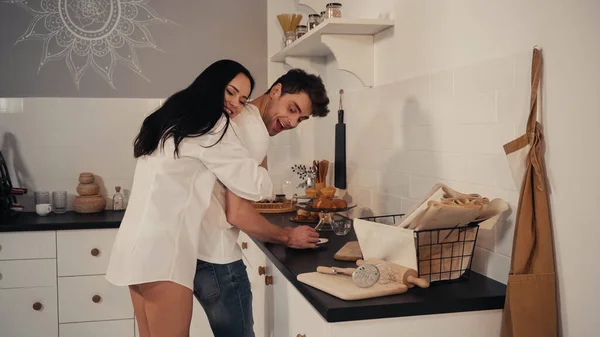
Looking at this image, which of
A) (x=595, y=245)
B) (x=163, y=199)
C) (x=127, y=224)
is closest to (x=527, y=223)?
(x=595, y=245)

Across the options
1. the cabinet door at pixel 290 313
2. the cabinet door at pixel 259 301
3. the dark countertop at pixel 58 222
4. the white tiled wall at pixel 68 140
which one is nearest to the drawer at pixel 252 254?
the cabinet door at pixel 259 301

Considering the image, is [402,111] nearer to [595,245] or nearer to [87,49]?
[595,245]

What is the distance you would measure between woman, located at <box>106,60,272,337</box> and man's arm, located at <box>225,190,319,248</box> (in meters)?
0.10

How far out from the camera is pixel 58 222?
3293 millimetres

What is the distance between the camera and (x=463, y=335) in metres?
1.67

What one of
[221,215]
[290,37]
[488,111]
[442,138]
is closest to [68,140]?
[290,37]

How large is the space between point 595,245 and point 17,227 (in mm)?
2732

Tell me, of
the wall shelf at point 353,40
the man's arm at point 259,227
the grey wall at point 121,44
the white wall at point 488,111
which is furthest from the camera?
the grey wall at point 121,44

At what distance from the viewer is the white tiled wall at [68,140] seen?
12.0 feet

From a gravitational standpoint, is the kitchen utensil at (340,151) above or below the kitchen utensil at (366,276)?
above

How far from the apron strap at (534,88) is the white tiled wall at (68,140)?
2.60 meters

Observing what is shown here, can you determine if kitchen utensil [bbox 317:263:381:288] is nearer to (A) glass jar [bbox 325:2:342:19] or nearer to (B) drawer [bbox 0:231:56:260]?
(A) glass jar [bbox 325:2:342:19]

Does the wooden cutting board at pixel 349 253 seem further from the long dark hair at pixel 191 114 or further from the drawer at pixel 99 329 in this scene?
the drawer at pixel 99 329

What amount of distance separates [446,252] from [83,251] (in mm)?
2153
